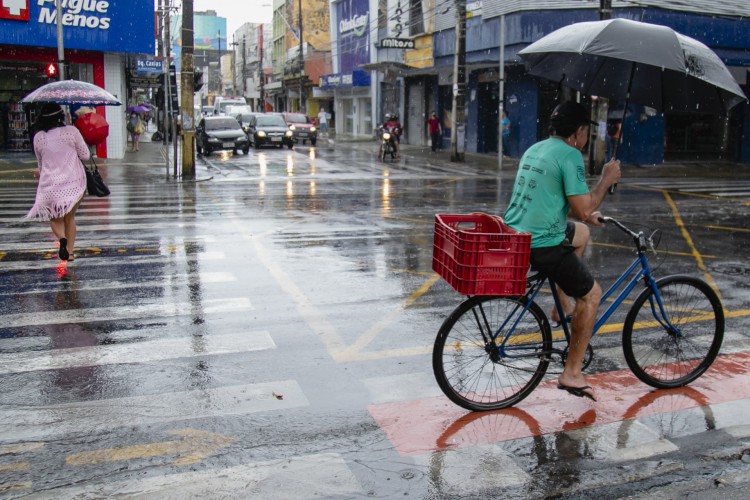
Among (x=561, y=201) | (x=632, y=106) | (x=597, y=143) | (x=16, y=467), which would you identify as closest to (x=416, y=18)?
(x=632, y=106)

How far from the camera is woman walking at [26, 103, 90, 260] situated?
30.5ft

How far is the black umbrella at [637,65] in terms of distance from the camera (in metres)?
5.46

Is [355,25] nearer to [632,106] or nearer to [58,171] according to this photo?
[632,106]

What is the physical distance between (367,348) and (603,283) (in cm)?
362

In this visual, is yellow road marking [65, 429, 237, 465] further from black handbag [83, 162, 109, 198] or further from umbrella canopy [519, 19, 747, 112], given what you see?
black handbag [83, 162, 109, 198]

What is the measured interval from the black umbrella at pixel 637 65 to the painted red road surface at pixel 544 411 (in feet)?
6.71

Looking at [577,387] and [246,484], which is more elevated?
[577,387]

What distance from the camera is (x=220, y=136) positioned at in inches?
1305

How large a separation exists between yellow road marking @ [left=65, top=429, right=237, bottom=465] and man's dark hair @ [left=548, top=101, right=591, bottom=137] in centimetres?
267

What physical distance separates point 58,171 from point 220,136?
79.4ft

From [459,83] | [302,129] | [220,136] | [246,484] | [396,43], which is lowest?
[246,484]

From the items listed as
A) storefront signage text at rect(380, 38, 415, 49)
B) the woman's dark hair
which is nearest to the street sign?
storefront signage text at rect(380, 38, 415, 49)

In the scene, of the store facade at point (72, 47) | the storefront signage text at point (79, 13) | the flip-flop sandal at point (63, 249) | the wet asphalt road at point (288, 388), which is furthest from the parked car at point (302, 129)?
the flip-flop sandal at point (63, 249)

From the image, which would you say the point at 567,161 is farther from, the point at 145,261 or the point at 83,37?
the point at 83,37
